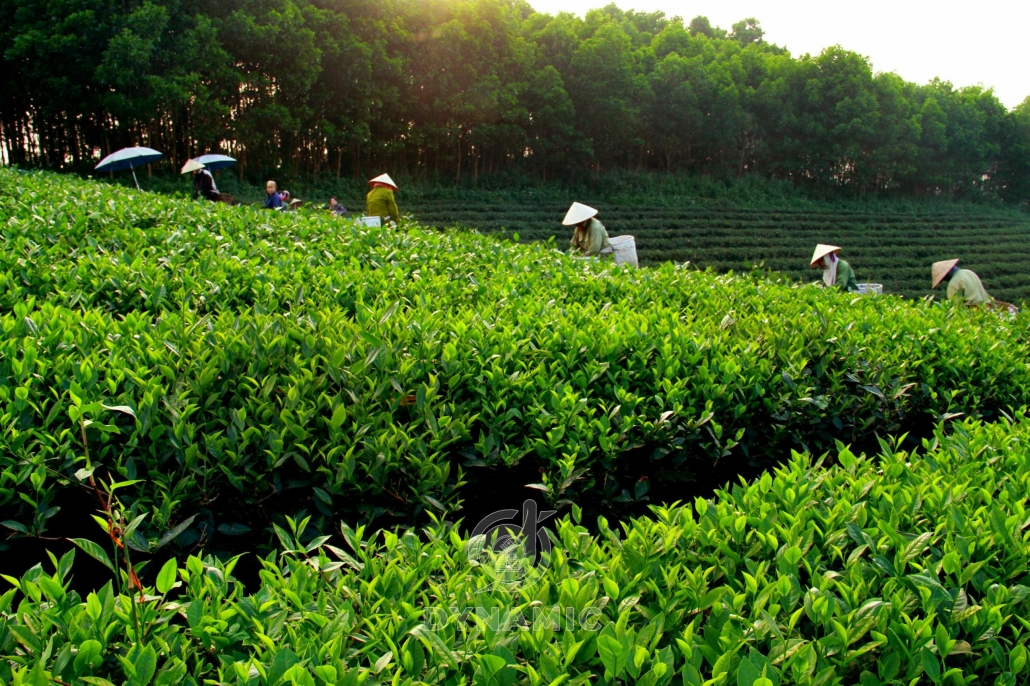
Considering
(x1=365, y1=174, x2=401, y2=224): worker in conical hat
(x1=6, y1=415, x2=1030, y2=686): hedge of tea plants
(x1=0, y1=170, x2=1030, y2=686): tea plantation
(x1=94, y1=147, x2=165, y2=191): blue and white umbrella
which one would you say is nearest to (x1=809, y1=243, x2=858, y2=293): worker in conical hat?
(x1=0, y1=170, x2=1030, y2=686): tea plantation

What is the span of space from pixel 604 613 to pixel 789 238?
25774mm

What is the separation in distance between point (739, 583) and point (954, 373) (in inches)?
103

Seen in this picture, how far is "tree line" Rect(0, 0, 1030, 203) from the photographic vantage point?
2017cm

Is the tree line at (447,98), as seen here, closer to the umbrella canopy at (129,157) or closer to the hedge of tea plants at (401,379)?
the umbrella canopy at (129,157)

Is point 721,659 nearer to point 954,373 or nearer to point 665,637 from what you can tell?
point 665,637

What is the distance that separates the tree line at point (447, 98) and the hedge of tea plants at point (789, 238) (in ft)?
16.5

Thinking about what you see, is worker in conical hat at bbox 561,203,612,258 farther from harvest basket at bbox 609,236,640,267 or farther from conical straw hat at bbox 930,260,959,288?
conical straw hat at bbox 930,260,959,288

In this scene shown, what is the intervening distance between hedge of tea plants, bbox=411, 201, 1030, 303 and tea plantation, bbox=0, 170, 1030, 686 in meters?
15.5

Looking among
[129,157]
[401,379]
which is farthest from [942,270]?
[129,157]

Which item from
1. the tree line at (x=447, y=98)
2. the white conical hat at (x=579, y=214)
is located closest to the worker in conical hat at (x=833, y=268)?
the white conical hat at (x=579, y=214)

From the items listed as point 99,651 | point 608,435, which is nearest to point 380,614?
point 99,651

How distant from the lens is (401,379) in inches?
95.3

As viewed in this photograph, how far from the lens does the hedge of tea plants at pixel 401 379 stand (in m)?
2.04

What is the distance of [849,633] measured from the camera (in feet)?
4.44
